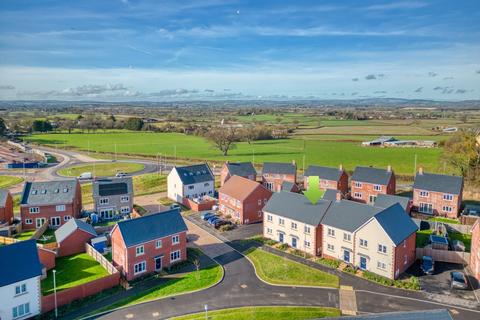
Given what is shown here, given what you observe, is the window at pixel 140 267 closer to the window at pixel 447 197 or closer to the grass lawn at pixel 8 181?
the window at pixel 447 197

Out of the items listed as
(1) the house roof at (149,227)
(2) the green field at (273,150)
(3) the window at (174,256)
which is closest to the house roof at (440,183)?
(2) the green field at (273,150)

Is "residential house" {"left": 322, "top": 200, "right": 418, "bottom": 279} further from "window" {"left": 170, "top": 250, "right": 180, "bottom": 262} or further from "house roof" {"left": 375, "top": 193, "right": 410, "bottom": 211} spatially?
"window" {"left": 170, "top": 250, "right": 180, "bottom": 262}

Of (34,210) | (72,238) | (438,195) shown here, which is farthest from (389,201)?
(34,210)

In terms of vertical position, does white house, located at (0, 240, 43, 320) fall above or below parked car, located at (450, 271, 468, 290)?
Result: above

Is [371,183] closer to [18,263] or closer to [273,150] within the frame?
[18,263]

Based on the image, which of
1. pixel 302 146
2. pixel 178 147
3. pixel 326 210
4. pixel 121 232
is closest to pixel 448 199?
pixel 326 210

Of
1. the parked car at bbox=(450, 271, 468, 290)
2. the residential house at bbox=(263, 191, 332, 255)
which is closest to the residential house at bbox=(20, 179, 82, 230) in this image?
the residential house at bbox=(263, 191, 332, 255)

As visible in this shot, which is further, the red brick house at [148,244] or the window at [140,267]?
the window at [140,267]
